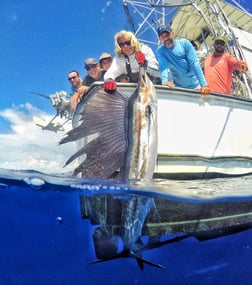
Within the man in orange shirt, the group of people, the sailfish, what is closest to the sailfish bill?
the sailfish

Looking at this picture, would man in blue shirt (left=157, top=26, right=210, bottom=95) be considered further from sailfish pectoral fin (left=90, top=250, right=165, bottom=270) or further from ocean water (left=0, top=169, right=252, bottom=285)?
sailfish pectoral fin (left=90, top=250, right=165, bottom=270)

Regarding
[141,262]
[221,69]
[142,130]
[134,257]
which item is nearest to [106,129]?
[142,130]

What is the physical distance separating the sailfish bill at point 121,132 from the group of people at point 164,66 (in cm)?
61

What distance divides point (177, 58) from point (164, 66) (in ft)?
0.81

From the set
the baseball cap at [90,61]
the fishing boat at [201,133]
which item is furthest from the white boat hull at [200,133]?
the baseball cap at [90,61]

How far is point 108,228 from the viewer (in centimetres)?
454

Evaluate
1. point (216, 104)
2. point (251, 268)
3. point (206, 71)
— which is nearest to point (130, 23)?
point (206, 71)

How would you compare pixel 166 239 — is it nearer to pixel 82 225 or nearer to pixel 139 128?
pixel 82 225

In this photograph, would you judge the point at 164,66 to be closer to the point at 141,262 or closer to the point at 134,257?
the point at 134,257

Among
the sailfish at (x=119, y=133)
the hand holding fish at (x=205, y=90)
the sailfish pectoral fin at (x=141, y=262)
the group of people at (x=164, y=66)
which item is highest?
the group of people at (x=164, y=66)

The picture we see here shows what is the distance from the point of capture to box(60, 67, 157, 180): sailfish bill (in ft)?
11.9

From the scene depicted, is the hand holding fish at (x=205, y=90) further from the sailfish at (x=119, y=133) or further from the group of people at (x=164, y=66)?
the sailfish at (x=119, y=133)

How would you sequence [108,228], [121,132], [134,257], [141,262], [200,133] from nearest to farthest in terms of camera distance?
[121,132] < [108,228] < [200,133] < [134,257] < [141,262]

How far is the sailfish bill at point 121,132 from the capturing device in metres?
3.62
